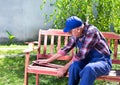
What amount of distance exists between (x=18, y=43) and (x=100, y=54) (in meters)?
5.23

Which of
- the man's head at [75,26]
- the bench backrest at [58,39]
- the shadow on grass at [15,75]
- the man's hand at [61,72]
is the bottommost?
the shadow on grass at [15,75]

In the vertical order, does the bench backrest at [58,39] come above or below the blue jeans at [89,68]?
above

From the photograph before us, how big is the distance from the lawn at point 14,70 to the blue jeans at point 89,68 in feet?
5.55

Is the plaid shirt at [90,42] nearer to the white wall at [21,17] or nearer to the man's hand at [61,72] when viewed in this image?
the man's hand at [61,72]

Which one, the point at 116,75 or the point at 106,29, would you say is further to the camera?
the point at 106,29

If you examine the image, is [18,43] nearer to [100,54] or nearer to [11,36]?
[11,36]

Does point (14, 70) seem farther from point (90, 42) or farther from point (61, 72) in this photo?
point (90, 42)

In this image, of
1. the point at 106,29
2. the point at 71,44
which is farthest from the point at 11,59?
the point at 71,44

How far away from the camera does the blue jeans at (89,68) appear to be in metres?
5.27

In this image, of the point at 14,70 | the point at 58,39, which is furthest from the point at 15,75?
the point at 58,39

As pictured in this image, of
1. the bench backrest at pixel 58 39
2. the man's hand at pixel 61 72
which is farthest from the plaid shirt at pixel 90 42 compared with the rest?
the bench backrest at pixel 58 39

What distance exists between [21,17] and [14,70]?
2.86 meters

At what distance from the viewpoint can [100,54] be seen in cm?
552

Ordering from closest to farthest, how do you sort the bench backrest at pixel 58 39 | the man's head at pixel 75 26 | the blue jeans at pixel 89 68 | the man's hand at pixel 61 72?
the blue jeans at pixel 89 68 → the man's head at pixel 75 26 → the man's hand at pixel 61 72 → the bench backrest at pixel 58 39
